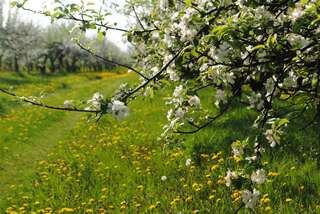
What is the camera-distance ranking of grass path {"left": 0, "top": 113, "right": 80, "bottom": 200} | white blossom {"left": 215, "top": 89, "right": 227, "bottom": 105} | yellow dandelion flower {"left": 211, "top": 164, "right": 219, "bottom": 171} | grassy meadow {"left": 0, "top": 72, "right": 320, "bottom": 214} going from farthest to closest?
grass path {"left": 0, "top": 113, "right": 80, "bottom": 200}
yellow dandelion flower {"left": 211, "top": 164, "right": 219, "bottom": 171}
grassy meadow {"left": 0, "top": 72, "right": 320, "bottom": 214}
white blossom {"left": 215, "top": 89, "right": 227, "bottom": 105}

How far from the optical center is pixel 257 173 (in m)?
3.16

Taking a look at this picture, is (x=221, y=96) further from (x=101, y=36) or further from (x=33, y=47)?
(x=33, y=47)

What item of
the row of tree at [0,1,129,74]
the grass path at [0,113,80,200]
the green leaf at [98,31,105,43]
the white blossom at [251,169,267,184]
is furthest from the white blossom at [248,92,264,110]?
the row of tree at [0,1,129,74]

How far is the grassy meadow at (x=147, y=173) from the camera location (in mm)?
5859

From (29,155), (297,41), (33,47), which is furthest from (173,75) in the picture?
(33,47)

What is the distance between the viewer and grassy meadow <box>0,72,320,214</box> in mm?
5859

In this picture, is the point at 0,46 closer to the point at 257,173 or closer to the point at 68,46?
the point at 68,46

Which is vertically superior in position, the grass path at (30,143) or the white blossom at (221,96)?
the white blossom at (221,96)

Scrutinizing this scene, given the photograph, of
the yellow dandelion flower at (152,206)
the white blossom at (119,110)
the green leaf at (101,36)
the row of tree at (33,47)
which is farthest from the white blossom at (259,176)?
the row of tree at (33,47)

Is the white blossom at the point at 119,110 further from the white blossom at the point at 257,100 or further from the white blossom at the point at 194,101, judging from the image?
the white blossom at the point at 257,100

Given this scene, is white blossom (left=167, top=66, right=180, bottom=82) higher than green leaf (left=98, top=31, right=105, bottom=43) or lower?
lower

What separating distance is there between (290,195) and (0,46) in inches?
1729

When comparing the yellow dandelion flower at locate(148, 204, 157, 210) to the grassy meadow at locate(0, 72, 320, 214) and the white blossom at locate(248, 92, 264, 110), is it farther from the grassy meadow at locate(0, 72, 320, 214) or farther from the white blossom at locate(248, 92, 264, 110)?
the white blossom at locate(248, 92, 264, 110)

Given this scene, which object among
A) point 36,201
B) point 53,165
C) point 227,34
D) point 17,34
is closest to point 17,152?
point 53,165
